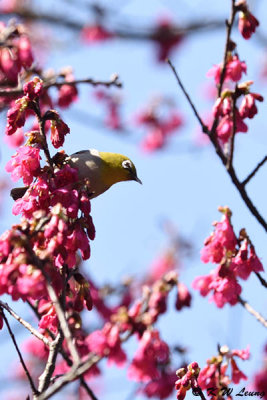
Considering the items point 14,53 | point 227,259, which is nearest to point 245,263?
point 227,259

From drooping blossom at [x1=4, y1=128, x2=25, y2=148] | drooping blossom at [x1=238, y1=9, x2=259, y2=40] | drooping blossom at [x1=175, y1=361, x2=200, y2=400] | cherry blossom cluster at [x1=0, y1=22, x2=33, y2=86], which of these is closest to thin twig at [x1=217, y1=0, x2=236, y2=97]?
drooping blossom at [x1=238, y1=9, x2=259, y2=40]

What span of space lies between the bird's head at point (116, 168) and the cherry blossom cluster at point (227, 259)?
132cm

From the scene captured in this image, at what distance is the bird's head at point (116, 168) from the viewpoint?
4.59 meters

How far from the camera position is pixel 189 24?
8.86m

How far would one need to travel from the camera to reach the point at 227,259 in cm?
340

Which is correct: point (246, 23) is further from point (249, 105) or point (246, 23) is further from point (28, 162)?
point (28, 162)

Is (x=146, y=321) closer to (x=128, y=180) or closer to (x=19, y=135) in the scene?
(x=128, y=180)

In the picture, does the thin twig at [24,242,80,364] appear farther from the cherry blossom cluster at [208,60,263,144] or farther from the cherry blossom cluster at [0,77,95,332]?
the cherry blossom cluster at [208,60,263,144]

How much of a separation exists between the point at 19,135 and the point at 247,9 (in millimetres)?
Answer: 3109

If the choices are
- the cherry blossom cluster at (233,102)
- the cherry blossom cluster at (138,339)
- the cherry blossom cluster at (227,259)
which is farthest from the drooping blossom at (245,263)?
the cherry blossom cluster at (233,102)

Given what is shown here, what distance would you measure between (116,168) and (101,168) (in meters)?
0.29

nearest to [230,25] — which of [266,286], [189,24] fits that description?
[266,286]

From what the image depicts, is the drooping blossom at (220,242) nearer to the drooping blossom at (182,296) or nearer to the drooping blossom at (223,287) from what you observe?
the drooping blossom at (223,287)

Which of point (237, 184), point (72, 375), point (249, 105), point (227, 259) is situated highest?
point (249, 105)
